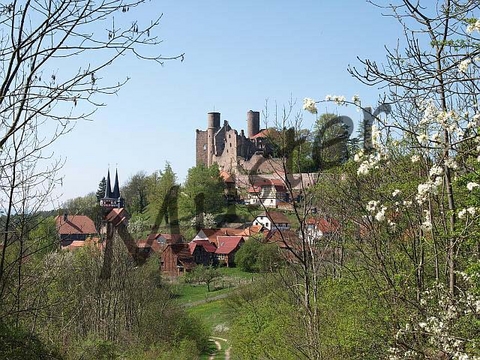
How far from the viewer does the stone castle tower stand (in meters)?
95.4

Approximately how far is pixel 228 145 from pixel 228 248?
3815 cm

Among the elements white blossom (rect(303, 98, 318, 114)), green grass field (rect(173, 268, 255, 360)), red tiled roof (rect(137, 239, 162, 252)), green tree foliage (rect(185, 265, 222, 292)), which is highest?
white blossom (rect(303, 98, 318, 114))

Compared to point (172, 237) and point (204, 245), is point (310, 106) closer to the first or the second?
point (204, 245)

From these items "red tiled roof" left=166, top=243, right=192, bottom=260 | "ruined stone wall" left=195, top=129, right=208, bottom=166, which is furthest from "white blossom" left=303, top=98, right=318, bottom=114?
"ruined stone wall" left=195, top=129, right=208, bottom=166

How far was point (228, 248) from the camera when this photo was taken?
62.3 meters

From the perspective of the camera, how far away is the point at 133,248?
92.2 ft

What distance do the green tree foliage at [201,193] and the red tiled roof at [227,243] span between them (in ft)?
37.1

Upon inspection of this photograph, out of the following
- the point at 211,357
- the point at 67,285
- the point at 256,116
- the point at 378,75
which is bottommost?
the point at 211,357

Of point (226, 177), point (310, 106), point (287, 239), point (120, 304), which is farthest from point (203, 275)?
point (310, 106)

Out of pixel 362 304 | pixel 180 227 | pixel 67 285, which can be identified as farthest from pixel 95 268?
pixel 180 227

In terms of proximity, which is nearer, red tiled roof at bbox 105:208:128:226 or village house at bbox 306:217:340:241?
village house at bbox 306:217:340:241

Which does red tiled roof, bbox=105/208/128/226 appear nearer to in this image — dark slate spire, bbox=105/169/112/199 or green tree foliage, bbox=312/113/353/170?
green tree foliage, bbox=312/113/353/170

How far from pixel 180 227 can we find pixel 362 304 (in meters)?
63.5

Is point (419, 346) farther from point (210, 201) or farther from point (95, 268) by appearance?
point (210, 201)
